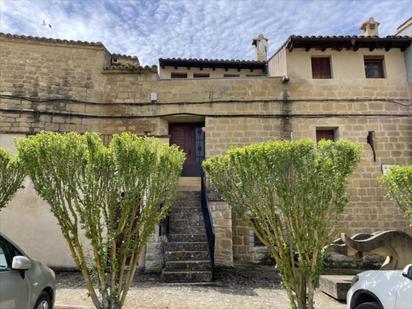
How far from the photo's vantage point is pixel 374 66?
12.6 m

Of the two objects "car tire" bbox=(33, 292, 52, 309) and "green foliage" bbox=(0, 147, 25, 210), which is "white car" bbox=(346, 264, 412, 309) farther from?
"green foliage" bbox=(0, 147, 25, 210)

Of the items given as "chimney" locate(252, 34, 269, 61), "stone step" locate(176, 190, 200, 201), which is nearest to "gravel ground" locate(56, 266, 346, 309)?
"stone step" locate(176, 190, 200, 201)

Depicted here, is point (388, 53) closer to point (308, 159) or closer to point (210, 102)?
point (210, 102)

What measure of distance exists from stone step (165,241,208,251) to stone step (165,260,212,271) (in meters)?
0.46

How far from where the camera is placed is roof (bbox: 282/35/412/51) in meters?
11.9

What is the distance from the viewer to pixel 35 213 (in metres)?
10.0

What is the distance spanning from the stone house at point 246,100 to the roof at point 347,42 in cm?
4

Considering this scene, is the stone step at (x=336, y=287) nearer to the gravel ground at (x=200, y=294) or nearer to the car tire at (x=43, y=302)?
the gravel ground at (x=200, y=294)

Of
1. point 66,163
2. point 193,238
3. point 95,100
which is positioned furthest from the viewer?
point 95,100

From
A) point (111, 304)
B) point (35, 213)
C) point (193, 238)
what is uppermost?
point (35, 213)

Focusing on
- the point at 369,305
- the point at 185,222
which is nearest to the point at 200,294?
the point at 185,222

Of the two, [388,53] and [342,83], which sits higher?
[388,53]

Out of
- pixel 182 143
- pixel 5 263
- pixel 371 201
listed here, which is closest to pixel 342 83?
pixel 371 201

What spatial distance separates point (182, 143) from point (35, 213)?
5337 millimetres
